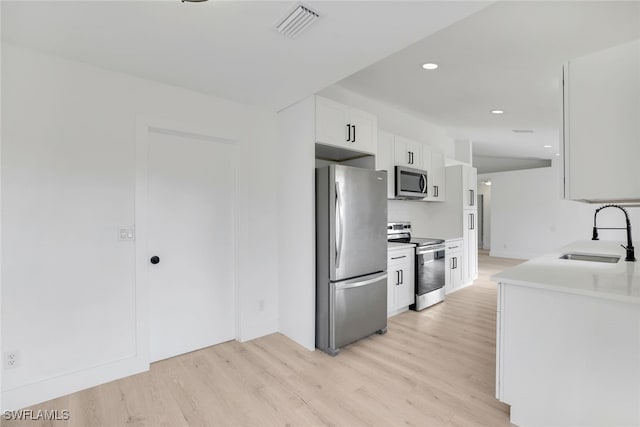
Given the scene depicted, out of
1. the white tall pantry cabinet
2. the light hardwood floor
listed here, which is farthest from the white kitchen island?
the white tall pantry cabinet

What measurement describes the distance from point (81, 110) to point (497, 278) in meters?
3.24

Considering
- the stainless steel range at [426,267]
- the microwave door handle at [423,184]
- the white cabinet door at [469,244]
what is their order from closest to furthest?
1. the stainless steel range at [426,267]
2. the microwave door handle at [423,184]
3. the white cabinet door at [469,244]

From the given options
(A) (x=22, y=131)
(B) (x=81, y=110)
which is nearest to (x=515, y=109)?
(B) (x=81, y=110)

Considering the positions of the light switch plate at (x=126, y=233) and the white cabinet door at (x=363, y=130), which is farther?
the white cabinet door at (x=363, y=130)

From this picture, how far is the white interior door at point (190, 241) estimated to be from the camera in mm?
2777

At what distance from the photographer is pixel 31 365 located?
2148 millimetres

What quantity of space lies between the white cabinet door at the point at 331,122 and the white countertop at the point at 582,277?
6.16 ft

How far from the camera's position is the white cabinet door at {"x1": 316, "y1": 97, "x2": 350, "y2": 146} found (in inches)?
117

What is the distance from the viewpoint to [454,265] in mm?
4898

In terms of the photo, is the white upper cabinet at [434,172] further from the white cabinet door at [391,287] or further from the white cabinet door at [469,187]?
the white cabinet door at [391,287]

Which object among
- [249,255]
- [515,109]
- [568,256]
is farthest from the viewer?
[515,109]

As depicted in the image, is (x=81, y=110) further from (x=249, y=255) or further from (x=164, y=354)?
(x=164, y=354)

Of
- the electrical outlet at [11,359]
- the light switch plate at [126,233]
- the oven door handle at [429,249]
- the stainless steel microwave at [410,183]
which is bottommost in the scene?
the electrical outlet at [11,359]

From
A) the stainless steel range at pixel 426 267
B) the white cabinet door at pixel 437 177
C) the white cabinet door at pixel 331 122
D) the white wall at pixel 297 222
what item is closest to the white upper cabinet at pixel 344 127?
the white cabinet door at pixel 331 122
